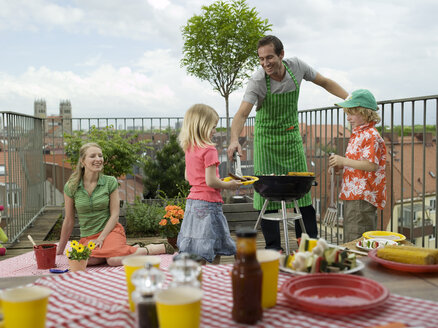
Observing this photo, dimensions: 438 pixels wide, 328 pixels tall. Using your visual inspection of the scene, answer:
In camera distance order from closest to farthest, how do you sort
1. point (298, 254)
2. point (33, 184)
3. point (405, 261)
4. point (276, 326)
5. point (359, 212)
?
point (276, 326)
point (298, 254)
point (405, 261)
point (359, 212)
point (33, 184)

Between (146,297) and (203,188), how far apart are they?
202cm

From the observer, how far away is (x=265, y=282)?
105 centimetres

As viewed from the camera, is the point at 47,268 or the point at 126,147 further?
A: the point at 126,147

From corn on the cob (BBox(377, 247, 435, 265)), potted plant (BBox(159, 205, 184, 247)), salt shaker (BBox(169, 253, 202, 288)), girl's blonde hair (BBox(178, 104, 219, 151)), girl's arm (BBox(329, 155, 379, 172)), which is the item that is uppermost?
girl's blonde hair (BBox(178, 104, 219, 151))

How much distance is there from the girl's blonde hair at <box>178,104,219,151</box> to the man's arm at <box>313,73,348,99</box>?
1.10m

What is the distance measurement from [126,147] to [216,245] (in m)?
3.46

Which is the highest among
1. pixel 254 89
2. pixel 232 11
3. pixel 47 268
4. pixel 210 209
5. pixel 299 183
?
pixel 232 11

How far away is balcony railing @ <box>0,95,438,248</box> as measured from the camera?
10.4 ft

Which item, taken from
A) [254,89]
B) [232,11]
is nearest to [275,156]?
[254,89]

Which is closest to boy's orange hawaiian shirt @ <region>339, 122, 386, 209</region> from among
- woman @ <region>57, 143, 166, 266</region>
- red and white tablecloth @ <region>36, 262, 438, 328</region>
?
red and white tablecloth @ <region>36, 262, 438, 328</region>

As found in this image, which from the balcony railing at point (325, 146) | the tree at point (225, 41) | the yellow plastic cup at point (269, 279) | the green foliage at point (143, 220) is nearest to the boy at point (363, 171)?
the balcony railing at point (325, 146)

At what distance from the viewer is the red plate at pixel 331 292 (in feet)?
3.37

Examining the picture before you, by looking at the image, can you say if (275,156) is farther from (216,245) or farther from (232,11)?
(232,11)

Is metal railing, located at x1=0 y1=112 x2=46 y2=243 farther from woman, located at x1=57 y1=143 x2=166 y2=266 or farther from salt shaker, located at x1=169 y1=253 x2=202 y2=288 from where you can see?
salt shaker, located at x1=169 y1=253 x2=202 y2=288
